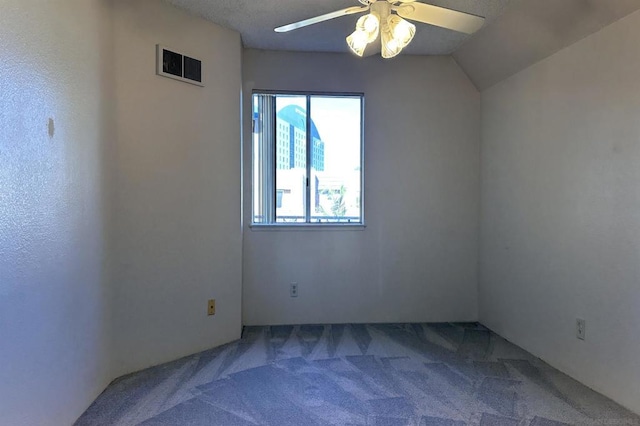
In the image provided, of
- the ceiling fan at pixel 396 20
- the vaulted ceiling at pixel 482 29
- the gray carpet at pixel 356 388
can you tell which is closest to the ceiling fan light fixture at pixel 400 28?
the ceiling fan at pixel 396 20

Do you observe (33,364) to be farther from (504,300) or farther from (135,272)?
(504,300)

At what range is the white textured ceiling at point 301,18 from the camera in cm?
264

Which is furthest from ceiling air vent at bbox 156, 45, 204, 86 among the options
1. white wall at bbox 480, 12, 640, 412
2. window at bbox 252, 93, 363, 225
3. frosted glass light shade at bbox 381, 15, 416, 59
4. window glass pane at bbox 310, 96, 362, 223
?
white wall at bbox 480, 12, 640, 412

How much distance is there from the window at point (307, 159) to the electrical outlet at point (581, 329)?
1.82 metres

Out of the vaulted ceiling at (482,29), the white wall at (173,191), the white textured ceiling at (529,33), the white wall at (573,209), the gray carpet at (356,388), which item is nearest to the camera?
the gray carpet at (356,388)

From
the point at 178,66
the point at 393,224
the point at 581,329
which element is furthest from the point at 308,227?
the point at 581,329

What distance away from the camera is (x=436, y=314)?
3682 millimetres

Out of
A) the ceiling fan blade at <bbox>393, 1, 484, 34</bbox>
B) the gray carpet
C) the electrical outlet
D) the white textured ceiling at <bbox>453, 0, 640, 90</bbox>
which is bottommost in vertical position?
the gray carpet

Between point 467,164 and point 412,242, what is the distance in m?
0.90

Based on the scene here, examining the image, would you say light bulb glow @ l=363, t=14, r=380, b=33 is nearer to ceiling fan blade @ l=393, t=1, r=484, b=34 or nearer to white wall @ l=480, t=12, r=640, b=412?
ceiling fan blade @ l=393, t=1, r=484, b=34

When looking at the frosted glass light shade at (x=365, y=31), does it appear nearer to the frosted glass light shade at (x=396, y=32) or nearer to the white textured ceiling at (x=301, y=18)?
the frosted glass light shade at (x=396, y=32)

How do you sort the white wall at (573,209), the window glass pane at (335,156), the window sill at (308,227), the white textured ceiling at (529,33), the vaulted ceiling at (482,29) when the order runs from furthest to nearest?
the window glass pane at (335,156) → the window sill at (308,227) → the vaulted ceiling at (482,29) → the white textured ceiling at (529,33) → the white wall at (573,209)

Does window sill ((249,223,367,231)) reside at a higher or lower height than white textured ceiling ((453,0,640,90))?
lower

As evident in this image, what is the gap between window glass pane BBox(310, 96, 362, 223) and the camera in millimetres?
3643
